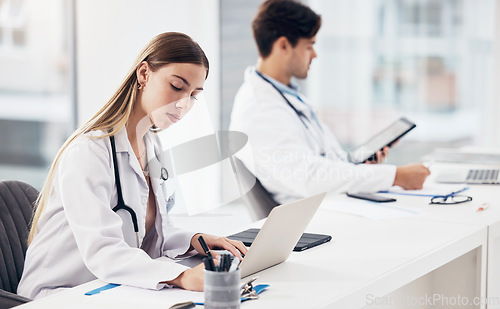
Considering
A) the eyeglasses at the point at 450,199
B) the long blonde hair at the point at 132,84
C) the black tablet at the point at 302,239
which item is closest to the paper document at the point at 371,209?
the eyeglasses at the point at 450,199

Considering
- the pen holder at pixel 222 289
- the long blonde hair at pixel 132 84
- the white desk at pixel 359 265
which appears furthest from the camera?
the long blonde hair at pixel 132 84

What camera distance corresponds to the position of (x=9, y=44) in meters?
3.51

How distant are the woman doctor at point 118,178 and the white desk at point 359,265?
6.6 inches

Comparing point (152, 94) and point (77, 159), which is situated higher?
point (152, 94)

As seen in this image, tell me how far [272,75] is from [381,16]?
276 centimetres

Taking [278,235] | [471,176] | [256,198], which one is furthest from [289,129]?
[278,235]

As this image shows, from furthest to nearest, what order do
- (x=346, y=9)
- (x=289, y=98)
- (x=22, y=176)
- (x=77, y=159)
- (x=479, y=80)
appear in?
1. (x=479, y=80)
2. (x=346, y=9)
3. (x=22, y=176)
4. (x=289, y=98)
5. (x=77, y=159)

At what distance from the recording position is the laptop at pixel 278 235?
3.97 ft

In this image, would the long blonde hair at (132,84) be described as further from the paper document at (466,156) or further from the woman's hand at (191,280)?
the paper document at (466,156)

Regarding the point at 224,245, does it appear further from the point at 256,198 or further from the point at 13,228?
the point at 256,198

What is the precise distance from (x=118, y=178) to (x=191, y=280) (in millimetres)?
342

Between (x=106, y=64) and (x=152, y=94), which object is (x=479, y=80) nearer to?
(x=106, y=64)

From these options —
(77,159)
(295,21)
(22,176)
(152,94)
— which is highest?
(295,21)

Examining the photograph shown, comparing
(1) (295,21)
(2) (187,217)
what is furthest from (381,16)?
(2) (187,217)
